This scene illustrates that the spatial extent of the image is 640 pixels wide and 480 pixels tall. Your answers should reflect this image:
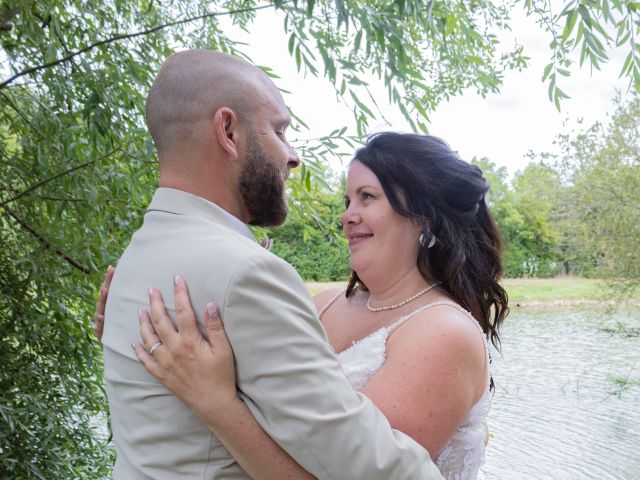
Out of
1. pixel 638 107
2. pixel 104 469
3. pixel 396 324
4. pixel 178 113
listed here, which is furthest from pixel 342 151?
pixel 638 107

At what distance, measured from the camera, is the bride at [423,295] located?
5.85ft

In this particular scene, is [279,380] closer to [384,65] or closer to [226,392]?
[226,392]

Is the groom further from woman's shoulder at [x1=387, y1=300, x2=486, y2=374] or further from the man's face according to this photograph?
woman's shoulder at [x1=387, y1=300, x2=486, y2=374]

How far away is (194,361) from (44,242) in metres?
2.47

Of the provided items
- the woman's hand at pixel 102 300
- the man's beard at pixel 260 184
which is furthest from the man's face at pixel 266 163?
the woman's hand at pixel 102 300

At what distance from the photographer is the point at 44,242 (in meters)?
3.49

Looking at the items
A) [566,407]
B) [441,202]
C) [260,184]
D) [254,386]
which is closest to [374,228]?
[441,202]

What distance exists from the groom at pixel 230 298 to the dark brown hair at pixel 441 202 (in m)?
0.71

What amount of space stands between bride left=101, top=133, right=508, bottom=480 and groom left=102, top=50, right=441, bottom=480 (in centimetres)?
40

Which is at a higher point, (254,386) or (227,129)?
(227,129)

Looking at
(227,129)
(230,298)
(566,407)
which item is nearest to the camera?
(230,298)

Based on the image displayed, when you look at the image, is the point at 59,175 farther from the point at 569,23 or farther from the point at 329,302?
the point at 569,23

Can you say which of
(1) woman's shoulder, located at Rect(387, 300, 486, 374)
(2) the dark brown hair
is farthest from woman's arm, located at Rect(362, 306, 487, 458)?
(2) the dark brown hair

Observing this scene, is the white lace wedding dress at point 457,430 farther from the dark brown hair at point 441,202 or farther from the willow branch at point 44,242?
the willow branch at point 44,242
